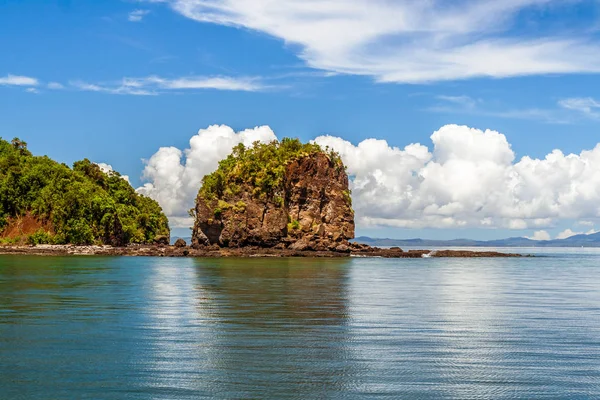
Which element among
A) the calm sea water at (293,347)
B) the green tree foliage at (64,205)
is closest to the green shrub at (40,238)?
the green tree foliage at (64,205)

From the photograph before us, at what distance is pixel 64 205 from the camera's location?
14050 cm

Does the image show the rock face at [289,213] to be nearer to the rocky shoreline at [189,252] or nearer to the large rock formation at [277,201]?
the large rock formation at [277,201]

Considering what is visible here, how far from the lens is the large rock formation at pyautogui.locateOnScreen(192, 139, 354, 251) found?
129 metres

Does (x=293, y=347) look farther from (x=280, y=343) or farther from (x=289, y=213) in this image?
(x=289, y=213)

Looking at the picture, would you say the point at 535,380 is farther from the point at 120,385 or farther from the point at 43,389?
the point at 43,389

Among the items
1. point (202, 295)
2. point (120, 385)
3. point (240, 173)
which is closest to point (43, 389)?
point (120, 385)

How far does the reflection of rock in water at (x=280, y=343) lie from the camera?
1712cm

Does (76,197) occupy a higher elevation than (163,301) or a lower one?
higher

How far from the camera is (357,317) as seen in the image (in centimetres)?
3038

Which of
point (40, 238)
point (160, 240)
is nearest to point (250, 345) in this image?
point (40, 238)

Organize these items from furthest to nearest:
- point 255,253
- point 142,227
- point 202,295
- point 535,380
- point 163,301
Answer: point 142,227, point 255,253, point 202,295, point 163,301, point 535,380

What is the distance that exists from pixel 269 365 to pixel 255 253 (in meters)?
103

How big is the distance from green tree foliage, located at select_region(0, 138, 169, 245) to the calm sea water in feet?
344

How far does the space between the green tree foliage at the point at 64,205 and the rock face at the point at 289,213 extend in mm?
23702
